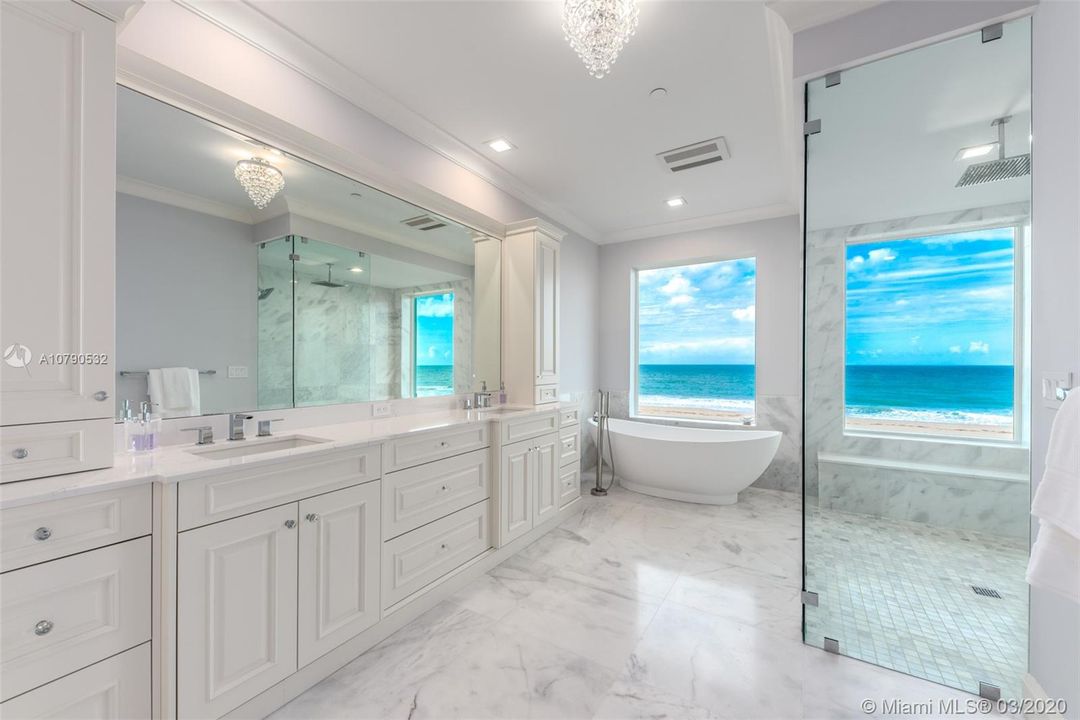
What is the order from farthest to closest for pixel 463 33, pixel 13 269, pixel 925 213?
pixel 925 213 < pixel 463 33 < pixel 13 269

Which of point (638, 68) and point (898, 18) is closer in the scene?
point (898, 18)

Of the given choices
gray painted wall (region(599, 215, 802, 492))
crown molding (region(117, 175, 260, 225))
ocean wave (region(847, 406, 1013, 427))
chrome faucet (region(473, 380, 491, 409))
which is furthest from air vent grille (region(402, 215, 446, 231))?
ocean wave (region(847, 406, 1013, 427))

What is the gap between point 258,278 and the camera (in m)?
1.99

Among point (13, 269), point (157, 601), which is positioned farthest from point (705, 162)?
point (157, 601)

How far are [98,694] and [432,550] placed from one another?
125 cm

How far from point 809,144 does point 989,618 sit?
2.30 meters

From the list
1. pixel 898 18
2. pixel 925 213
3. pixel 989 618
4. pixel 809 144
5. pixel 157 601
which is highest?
pixel 898 18

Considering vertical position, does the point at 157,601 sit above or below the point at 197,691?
above

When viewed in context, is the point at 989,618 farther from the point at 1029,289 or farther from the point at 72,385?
the point at 72,385

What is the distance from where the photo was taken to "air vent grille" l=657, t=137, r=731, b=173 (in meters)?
2.93

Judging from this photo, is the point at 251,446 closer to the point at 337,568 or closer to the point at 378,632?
the point at 337,568

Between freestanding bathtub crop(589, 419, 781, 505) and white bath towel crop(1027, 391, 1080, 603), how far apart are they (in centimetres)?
253

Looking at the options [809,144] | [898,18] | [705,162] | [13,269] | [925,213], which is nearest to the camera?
[13,269]

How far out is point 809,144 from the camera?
82.4 inches
